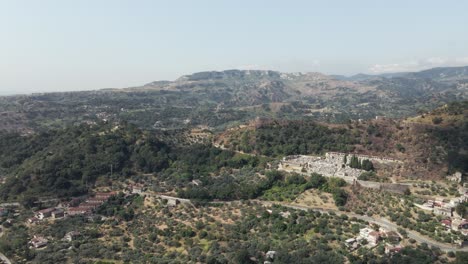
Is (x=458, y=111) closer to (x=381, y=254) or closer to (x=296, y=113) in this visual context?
(x=381, y=254)

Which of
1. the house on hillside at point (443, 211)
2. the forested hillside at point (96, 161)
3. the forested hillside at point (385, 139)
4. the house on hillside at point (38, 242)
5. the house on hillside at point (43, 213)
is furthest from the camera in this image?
the forested hillside at point (96, 161)

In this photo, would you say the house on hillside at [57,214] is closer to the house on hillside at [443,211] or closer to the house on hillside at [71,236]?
the house on hillside at [71,236]

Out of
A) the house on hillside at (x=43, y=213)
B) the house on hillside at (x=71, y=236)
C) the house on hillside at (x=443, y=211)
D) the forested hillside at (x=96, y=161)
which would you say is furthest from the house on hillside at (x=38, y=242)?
the house on hillside at (x=443, y=211)

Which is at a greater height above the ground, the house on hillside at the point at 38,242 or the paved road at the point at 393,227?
the paved road at the point at 393,227

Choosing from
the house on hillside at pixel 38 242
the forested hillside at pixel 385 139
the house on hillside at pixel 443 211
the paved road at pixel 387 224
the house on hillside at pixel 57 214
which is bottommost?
the house on hillside at pixel 38 242

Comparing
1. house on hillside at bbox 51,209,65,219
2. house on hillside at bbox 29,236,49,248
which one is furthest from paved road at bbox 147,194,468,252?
house on hillside at bbox 51,209,65,219

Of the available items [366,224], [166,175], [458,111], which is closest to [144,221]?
[166,175]

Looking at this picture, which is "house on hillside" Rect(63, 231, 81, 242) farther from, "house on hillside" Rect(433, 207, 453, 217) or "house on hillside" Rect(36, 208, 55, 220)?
"house on hillside" Rect(433, 207, 453, 217)

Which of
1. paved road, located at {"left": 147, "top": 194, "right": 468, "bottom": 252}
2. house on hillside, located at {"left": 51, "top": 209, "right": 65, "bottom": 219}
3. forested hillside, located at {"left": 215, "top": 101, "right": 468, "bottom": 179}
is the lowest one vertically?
→ house on hillside, located at {"left": 51, "top": 209, "right": 65, "bottom": 219}

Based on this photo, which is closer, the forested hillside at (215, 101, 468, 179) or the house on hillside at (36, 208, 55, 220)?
the forested hillside at (215, 101, 468, 179)

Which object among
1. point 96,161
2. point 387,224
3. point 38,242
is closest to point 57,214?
point 38,242

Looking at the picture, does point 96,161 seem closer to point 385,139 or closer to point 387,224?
point 385,139
